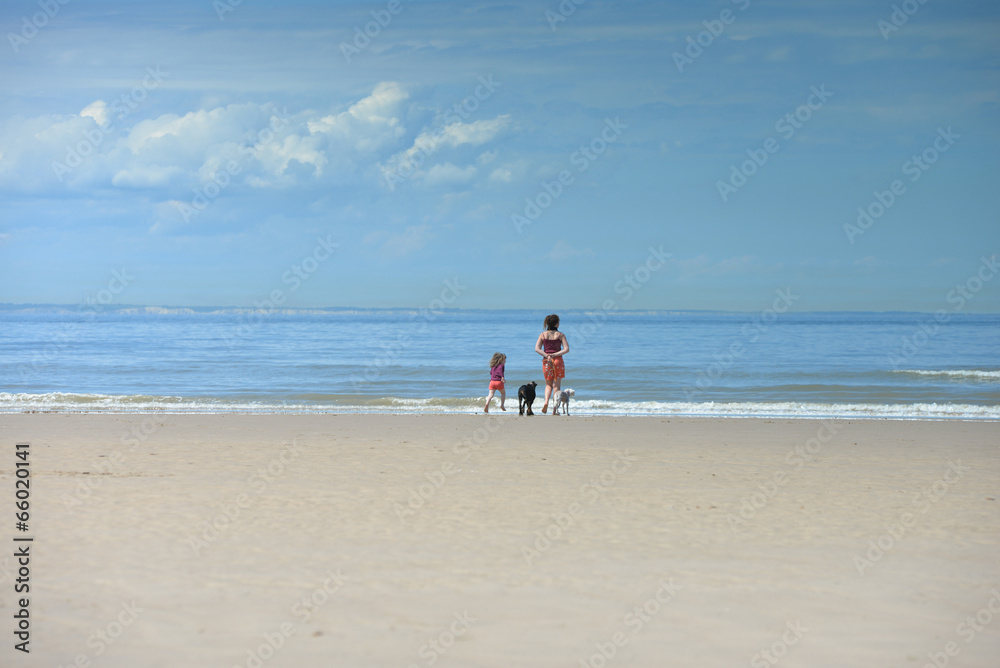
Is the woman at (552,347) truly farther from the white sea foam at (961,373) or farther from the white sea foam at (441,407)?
the white sea foam at (961,373)

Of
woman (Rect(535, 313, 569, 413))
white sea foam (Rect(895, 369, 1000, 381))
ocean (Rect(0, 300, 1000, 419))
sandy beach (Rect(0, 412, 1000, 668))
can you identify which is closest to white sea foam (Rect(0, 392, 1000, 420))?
ocean (Rect(0, 300, 1000, 419))

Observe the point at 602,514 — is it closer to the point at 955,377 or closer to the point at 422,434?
the point at 422,434

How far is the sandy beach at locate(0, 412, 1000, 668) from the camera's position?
4.20 metres

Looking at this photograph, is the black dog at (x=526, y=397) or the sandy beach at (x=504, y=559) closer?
the sandy beach at (x=504, y=559)

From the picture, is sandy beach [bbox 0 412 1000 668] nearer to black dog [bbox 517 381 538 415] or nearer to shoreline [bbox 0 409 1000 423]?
black dog [bbox 517 381 538 415]

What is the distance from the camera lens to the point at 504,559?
5.63 m

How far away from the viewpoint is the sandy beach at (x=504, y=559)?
420 centimetres

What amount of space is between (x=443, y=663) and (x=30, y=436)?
10.8m

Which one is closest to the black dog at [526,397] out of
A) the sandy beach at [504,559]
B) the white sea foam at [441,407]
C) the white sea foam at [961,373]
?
the white sea foam at [441,407]

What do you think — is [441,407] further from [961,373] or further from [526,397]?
[961,373]

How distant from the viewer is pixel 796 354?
118ft

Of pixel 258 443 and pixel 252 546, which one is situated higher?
pixel 258 443

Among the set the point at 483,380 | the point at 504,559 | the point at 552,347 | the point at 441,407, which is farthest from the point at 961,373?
the point at 504,559

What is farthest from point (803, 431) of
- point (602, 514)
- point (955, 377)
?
point (955, 377)
